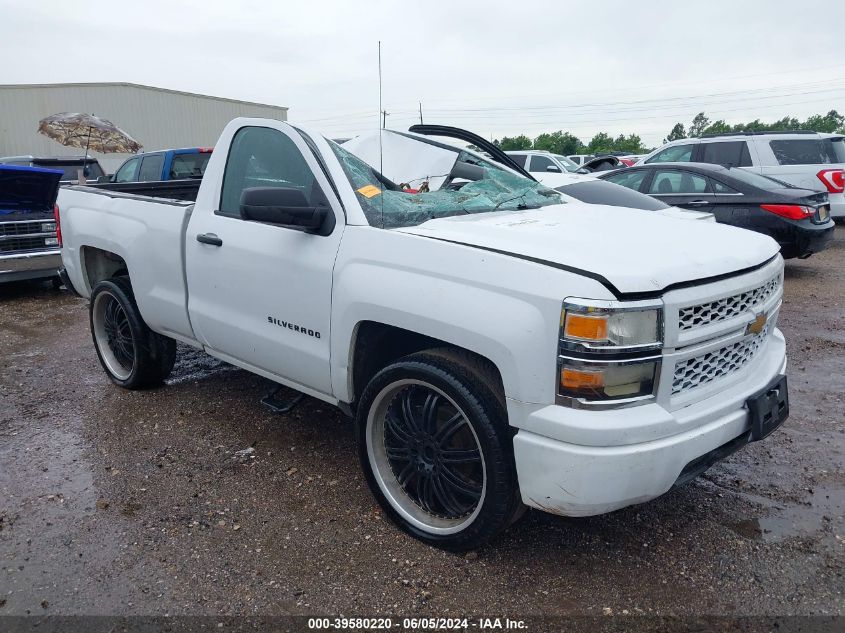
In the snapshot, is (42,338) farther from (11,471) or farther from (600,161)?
(600,161)

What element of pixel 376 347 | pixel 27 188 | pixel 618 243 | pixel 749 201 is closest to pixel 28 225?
pixel 27 188

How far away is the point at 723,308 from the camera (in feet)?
8.66

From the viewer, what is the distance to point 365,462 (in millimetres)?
3133

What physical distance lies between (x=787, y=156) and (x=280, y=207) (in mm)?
10965

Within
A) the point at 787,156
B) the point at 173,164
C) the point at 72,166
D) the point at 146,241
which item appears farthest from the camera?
the point at 72,166

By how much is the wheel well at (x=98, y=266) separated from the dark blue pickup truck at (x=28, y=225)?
3.54 metres

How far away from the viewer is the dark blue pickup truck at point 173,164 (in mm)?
10234

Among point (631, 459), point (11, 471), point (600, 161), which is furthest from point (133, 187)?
point (600, 161)

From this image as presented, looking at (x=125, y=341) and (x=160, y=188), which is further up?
(x=160, y=188)

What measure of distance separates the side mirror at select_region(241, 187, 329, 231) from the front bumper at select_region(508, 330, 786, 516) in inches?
51.6

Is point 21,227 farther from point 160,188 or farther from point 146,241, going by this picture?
point 146,241

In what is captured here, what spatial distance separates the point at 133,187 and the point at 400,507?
4.12 meters

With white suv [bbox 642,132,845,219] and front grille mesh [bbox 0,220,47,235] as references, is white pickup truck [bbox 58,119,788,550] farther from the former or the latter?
white suv [bbox 642,132,845,219]

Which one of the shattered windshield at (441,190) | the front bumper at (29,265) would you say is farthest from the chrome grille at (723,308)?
the front bumper at (29,265)
